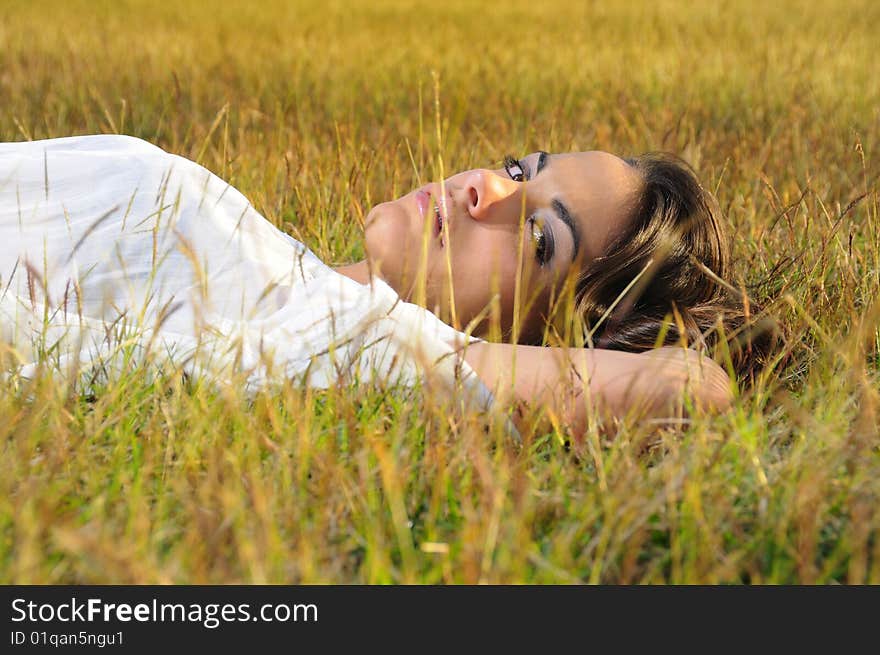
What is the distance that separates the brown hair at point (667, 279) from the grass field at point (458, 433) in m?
0.17

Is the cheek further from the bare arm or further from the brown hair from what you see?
the bare arm

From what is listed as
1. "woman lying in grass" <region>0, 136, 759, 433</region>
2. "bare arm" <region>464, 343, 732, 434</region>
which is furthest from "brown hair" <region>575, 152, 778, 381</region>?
"bare arm" <region>464, 343, 732, 434</region>

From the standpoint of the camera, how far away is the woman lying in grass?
79.3 inches

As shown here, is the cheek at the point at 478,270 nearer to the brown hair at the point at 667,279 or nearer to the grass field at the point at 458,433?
the brown hair at the point at 667,279

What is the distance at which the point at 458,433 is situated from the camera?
5.85ft

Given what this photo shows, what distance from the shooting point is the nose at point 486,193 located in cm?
235

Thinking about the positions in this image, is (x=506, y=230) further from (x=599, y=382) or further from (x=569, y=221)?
(x=599, y=382)

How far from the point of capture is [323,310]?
6.72ft

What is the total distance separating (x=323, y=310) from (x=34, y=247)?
75 cm

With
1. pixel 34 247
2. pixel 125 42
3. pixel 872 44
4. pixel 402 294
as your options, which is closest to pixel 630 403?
pixel 402 294

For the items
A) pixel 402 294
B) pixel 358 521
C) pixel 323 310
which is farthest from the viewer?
pixel 402 294

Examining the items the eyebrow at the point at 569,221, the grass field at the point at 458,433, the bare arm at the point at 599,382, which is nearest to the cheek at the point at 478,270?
the eyebrow at the point at 569,221

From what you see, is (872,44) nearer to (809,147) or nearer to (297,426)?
(809,147)

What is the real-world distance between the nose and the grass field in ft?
0.64
